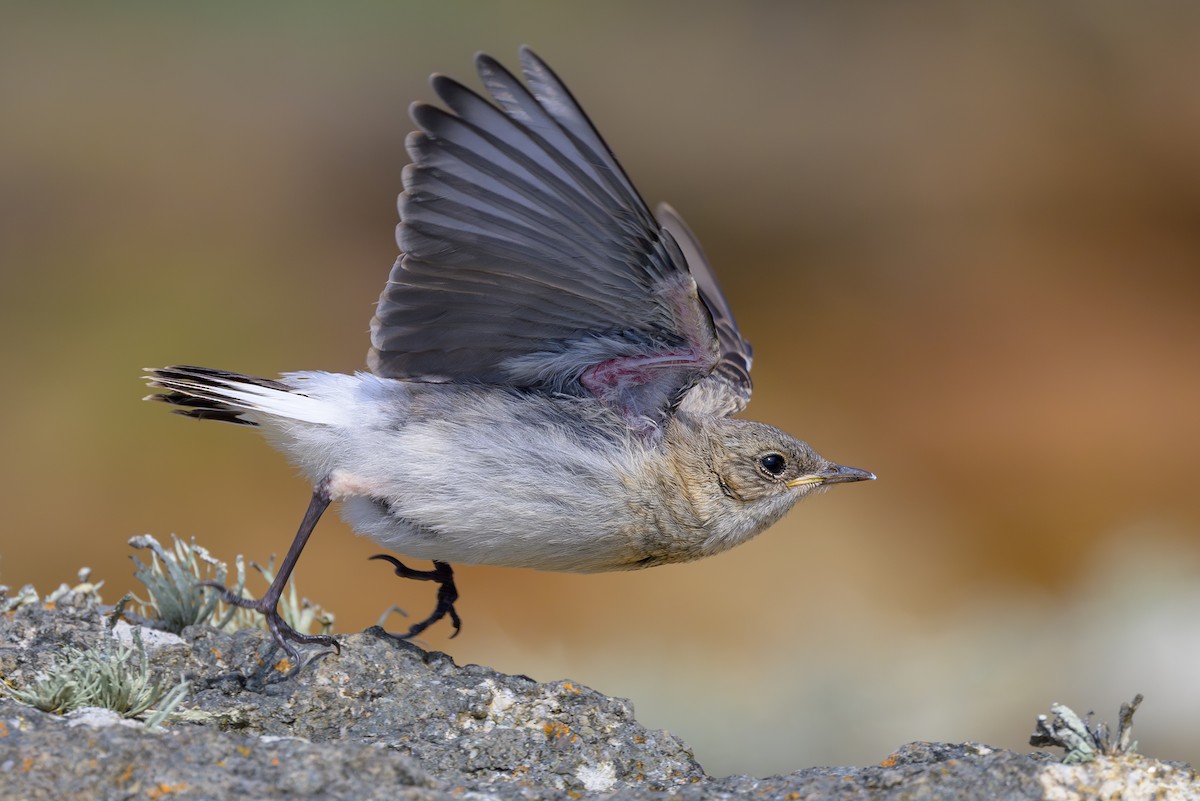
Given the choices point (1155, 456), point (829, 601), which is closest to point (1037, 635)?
point (829, 601)

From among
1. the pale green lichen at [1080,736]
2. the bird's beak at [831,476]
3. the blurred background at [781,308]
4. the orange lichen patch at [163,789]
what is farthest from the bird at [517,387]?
the blurred background at [781,308]

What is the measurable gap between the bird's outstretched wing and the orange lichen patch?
2.34m

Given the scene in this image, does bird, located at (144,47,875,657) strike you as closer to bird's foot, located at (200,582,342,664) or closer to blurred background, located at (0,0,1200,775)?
bird's foot, located at (200,582,342,664)

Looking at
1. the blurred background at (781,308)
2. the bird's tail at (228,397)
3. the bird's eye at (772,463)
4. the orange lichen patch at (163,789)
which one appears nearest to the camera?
the orange lichen patch at (163,789)

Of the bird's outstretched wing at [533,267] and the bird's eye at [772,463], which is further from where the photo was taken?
the bird's eye at [772,463]

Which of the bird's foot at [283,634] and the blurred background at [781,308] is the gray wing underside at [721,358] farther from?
the blurred background at [781,308]

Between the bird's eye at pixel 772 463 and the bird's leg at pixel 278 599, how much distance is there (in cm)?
189

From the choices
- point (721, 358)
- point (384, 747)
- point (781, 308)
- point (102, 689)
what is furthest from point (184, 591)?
point (781, 308)

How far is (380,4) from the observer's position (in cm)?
2058

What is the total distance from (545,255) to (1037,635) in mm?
6858

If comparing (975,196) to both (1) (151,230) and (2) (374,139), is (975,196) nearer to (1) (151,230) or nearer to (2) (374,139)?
(2) (374,139)

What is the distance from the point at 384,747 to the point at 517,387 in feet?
5.87

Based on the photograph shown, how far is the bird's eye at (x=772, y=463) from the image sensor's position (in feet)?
18.0

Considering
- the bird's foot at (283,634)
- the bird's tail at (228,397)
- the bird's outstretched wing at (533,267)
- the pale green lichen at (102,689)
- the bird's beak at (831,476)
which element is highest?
the bird's outstretched wing at (533,267)
